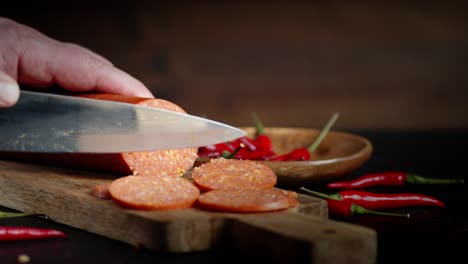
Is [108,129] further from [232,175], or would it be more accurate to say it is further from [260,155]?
[260,155]

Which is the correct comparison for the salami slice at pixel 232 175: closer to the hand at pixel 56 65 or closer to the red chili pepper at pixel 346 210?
the red chili pepper at pixel 346 210

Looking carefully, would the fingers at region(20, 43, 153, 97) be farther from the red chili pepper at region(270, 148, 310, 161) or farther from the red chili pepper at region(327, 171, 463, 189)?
the red chili pepper at region(327, 171, 463, 189)

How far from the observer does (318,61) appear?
6391mm

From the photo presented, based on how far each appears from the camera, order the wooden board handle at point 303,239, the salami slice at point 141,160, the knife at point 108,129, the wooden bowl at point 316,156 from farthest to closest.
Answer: the wooden bowl at point 316,156 < the salami slice at point 141,160 < the knife at point 108,129 < the wooden board handle at point 303,239

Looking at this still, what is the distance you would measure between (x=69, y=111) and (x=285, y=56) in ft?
11.4

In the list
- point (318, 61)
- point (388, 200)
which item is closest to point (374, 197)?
point (388, 200)

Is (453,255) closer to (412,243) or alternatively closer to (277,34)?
(412,243)

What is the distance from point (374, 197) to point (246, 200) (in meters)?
0.91

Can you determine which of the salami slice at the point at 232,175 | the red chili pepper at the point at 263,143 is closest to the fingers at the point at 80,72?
the red chili pepper at the point at 263,143

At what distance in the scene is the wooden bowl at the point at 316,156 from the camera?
11.2 feet

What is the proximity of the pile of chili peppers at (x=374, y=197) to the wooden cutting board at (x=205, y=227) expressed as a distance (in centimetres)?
31

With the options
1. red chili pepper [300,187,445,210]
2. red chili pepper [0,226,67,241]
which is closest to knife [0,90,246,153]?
red chili pepper [0,226,67,241]

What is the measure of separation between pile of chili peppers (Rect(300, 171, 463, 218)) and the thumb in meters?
1.20

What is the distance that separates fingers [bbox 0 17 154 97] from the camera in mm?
3732
